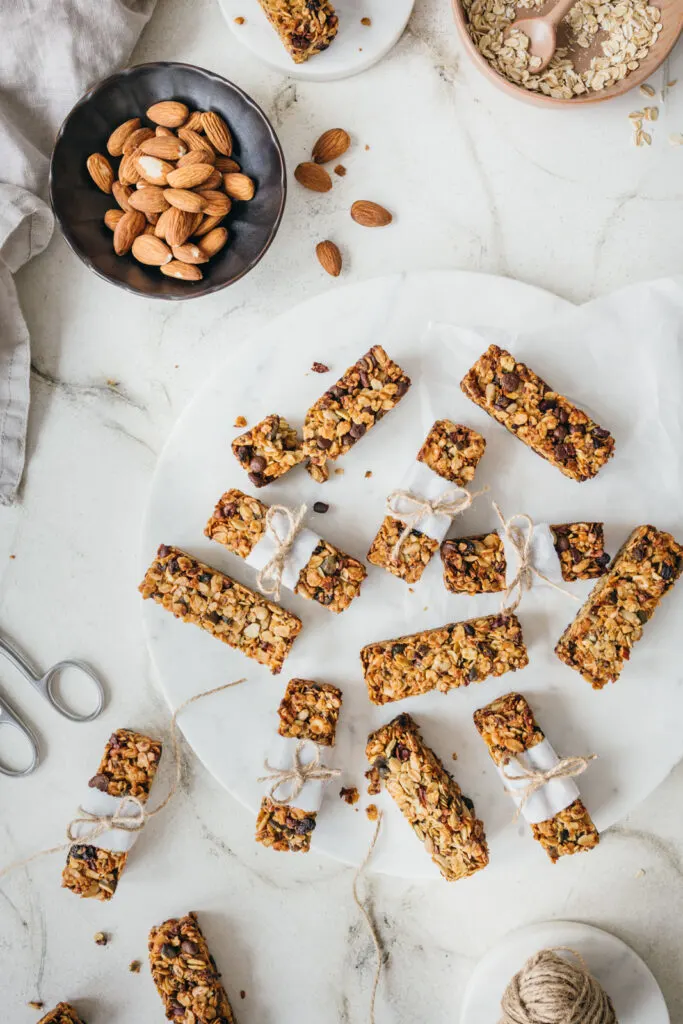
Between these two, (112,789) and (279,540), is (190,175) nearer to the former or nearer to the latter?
(279,540)

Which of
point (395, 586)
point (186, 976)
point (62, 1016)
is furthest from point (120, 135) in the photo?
point (62, 1016)

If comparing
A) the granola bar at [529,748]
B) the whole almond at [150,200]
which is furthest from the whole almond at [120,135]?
the granola bar at [529,748]

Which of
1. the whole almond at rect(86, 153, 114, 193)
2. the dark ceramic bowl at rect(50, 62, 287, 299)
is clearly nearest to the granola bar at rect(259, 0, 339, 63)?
the dark ceramic bowl at rect(50, 62, 287, 299)

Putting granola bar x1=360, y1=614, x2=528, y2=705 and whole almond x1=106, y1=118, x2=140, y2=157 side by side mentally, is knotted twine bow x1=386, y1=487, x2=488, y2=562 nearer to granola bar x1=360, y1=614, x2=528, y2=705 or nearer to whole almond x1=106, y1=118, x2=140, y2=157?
granola bar x1=360, y1=614, x2=528, y2=705

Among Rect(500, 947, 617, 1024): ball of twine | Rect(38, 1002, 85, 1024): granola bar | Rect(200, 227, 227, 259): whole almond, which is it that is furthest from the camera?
Rect(38, 1002, 85, 1024): granola bar

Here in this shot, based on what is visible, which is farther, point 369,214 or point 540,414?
point 369,214

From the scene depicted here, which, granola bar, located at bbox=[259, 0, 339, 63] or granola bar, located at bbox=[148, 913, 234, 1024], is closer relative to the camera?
granola bar, located at bbox=[259, 0, 339, 63]

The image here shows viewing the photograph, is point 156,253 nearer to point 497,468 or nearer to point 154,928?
point 497,468
